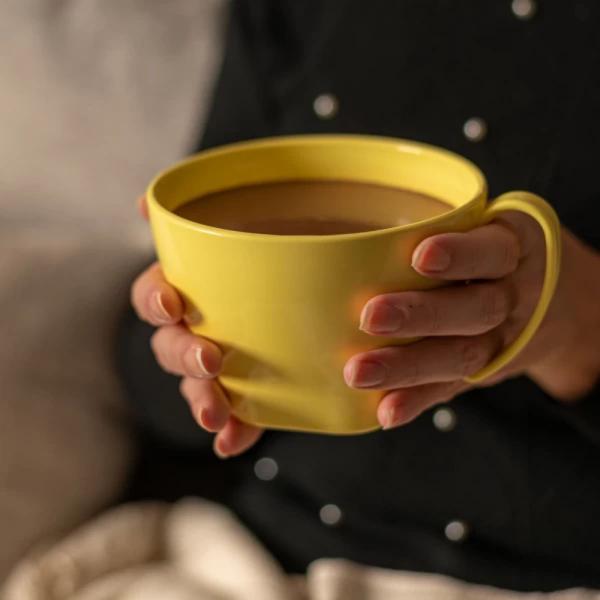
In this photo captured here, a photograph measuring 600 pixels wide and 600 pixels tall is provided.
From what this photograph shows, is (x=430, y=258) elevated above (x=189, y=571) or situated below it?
above

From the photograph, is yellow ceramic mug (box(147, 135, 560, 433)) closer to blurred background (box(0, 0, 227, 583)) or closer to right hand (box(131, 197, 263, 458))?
right hand (box(131, 197, 263, 458))

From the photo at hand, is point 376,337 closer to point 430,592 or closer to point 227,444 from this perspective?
point 227,444

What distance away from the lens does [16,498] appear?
0.70 m

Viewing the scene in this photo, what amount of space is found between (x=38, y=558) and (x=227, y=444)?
0.84ft

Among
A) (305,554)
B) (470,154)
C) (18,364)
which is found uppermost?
(470,154)

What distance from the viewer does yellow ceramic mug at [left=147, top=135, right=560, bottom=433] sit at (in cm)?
39

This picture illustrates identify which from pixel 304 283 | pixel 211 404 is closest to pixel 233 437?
pixel 211 404

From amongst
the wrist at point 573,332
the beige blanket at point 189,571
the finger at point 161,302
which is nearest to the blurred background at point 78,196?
the beige blanket at point 189,571

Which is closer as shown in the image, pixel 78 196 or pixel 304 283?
pixel 304 283

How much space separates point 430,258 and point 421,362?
71 mm

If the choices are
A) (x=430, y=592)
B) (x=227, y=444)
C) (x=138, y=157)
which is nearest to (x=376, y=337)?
(x=227, y=444)

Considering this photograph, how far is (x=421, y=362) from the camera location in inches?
17.6

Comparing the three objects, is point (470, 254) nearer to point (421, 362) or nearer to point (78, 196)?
point (421, 362)

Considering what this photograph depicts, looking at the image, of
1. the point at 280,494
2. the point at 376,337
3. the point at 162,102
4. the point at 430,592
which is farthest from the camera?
the point at 162,102
